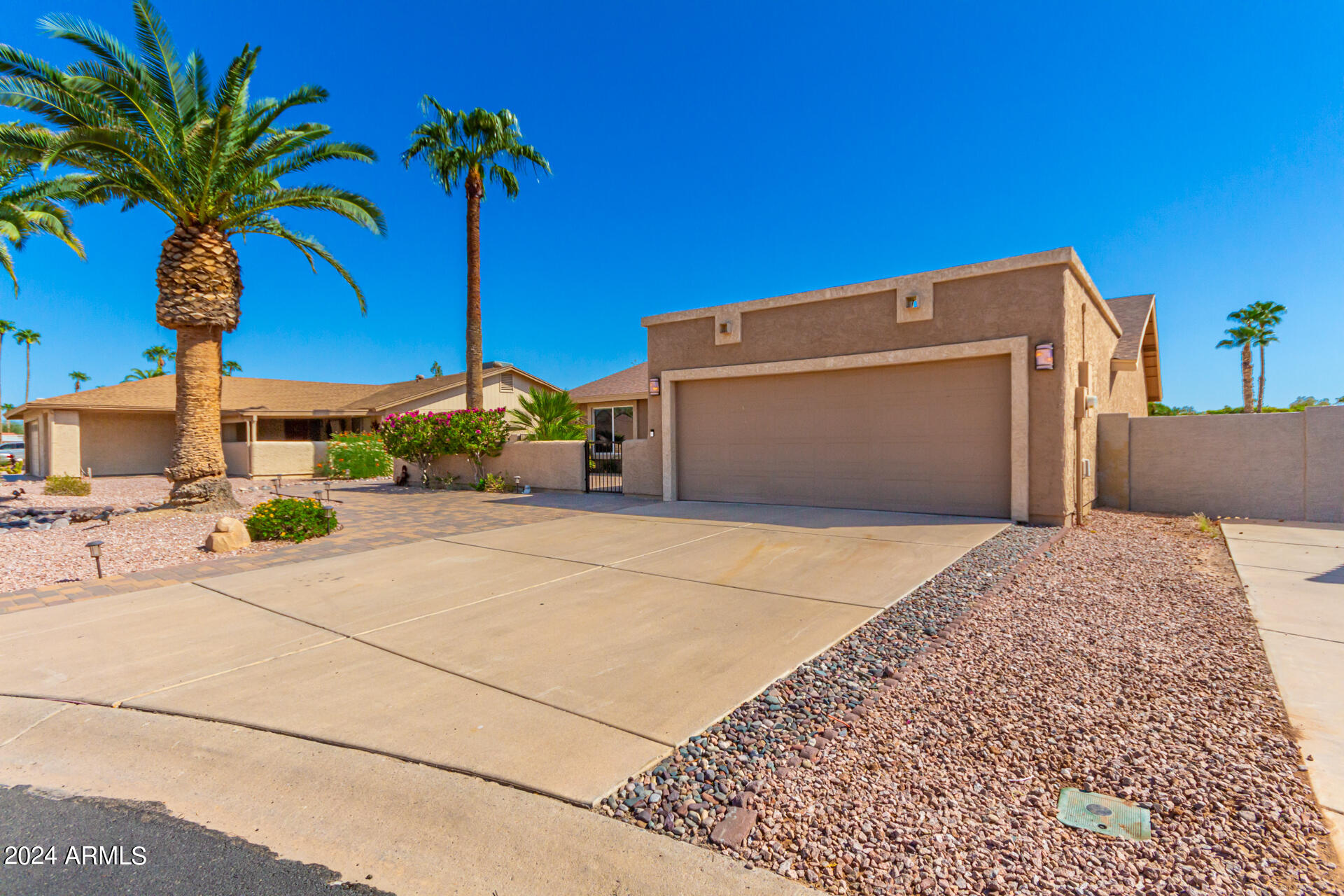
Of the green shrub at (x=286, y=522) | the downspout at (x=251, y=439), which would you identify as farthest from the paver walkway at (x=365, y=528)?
the downspout at (x=251, y=439)

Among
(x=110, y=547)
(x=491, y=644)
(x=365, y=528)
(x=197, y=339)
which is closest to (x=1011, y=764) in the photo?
(x=491, y=644)

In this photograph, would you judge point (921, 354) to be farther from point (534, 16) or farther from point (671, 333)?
point (534, 16)

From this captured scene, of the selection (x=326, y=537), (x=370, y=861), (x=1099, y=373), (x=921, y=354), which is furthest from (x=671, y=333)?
(x=370, y=861)

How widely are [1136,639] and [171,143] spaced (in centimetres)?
1549

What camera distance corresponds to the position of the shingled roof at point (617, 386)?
73.5 ft

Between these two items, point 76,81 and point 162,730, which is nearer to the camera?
point 162,730

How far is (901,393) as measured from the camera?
422 inches

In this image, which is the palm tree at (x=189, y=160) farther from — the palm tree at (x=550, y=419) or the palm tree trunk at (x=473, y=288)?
the palm tree at (x=550, y=419)

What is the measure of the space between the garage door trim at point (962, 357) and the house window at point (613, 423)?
10.3m

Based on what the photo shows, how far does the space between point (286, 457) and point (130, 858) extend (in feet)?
80.9

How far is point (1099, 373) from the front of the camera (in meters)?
12.1

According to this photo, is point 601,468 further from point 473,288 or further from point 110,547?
point 110,547

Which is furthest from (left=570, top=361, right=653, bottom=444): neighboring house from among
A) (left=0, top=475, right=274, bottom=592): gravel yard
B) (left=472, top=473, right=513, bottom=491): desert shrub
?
(left=0, top=475, right=274, bottom=592): gravel yard

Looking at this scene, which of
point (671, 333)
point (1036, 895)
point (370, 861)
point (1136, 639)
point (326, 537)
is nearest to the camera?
point (1036, 895)
